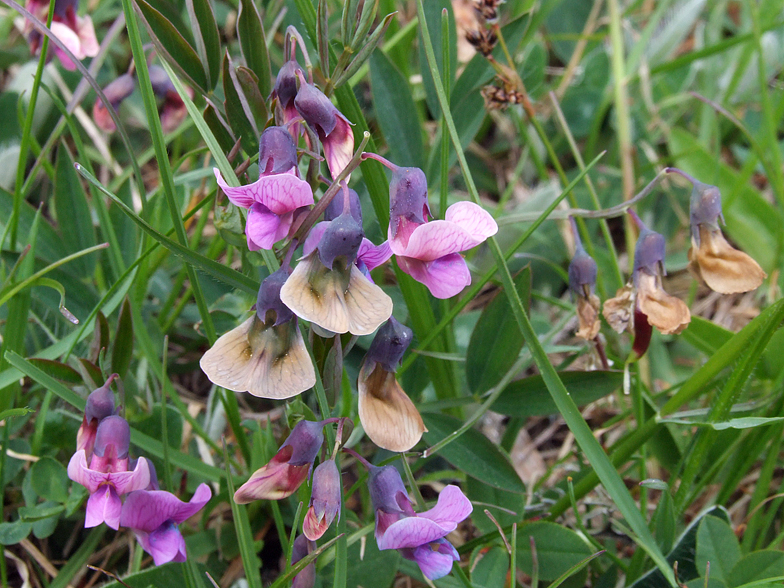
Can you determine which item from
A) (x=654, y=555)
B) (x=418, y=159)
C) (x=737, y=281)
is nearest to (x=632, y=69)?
(x=418, y=159)

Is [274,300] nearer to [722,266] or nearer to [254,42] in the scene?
[254,42]

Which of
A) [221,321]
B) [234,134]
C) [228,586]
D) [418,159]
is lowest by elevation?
[228,586]

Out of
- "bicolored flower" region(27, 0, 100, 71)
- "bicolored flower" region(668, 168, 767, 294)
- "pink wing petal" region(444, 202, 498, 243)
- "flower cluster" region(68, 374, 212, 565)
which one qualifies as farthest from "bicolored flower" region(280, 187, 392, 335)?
"bicolored flower" region(27, 0, 100, 71)

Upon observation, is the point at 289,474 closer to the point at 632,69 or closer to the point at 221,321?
the point at 221,321

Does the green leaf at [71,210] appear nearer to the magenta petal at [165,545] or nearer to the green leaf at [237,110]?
the green leaf at [237,110]

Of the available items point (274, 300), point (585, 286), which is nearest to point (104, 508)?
point (274, 300)

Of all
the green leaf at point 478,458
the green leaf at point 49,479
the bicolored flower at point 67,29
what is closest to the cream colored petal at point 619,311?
the green leaf at point 478,458

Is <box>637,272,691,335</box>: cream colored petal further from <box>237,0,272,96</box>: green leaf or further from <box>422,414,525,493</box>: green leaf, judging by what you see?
<box>237,0,272,96</box>: green leaf
